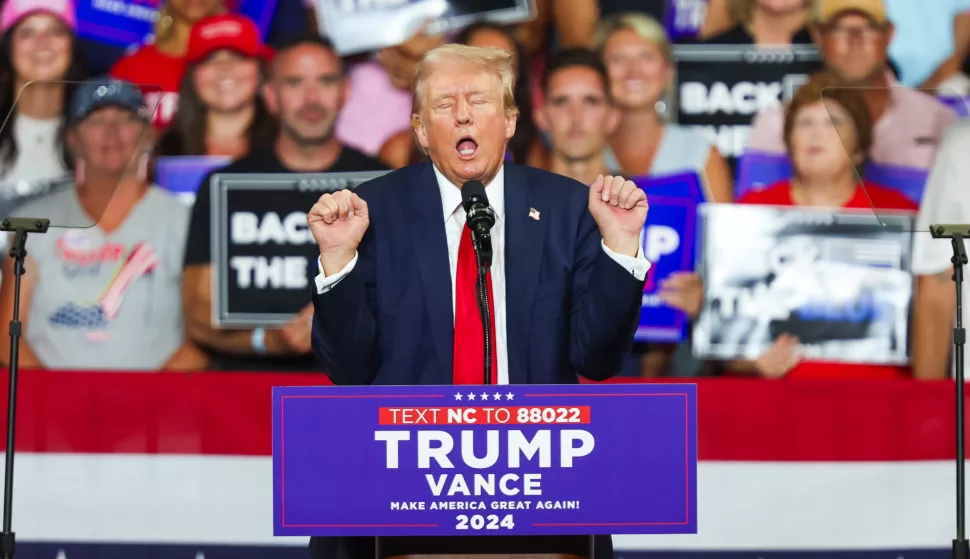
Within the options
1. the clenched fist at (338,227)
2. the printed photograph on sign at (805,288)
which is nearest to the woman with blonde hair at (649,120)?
the printed photograph on sign at (805,288)

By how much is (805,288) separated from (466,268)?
1.95 metres

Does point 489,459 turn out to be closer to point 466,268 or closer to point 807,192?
point 466,268

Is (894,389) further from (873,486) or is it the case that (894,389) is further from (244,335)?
(244,335)

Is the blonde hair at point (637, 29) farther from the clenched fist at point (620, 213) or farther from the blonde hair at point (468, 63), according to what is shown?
the clenched fist at point (620, 213)

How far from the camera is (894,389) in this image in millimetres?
3666

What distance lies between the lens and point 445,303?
2061 millimetres

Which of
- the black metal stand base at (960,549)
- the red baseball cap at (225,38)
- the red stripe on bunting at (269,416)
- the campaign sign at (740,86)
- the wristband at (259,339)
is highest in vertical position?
the red baseball cap at (225,38)

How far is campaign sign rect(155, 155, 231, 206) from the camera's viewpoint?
3846mm

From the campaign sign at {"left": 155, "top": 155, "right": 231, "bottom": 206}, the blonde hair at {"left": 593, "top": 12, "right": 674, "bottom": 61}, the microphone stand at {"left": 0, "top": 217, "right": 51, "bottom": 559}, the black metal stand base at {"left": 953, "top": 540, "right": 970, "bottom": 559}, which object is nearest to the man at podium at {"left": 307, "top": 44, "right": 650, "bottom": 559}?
the microphone stand at {"left": 0, "top": 217, "right": 51, "bottom": 559}

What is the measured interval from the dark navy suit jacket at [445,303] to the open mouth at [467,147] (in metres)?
0.10

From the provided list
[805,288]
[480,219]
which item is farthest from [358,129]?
[480,219]

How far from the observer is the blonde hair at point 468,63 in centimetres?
212

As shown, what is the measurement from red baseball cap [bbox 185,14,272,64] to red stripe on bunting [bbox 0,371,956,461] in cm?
105

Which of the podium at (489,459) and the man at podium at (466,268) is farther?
the man at podium at (466,268)
